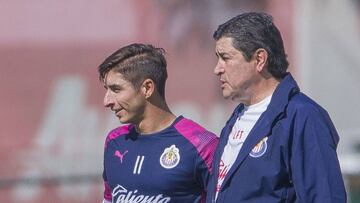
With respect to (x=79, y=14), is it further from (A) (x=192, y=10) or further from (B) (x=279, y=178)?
(B) (x=279, y=178)

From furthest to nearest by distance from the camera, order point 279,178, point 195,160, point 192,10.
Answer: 1. point 192,10
2. point 195,160
3. point 279,178

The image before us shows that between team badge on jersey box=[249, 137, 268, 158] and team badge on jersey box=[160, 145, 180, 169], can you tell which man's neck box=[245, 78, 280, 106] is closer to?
team badge on jersey box=[249, 137, 268, 158]

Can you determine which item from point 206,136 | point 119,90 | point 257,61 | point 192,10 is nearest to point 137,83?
point 119,90

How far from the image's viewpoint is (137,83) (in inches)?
158

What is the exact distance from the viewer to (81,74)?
796cm

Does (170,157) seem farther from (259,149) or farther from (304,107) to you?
(304,107)

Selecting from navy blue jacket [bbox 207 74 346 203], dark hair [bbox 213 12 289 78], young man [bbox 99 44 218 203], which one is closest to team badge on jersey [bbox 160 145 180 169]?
young man [bbox 99 44 218 203]

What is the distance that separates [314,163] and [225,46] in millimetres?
492

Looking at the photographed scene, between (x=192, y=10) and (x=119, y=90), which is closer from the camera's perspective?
(x=119, y=90)

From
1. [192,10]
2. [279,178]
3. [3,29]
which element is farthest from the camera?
[192,10]

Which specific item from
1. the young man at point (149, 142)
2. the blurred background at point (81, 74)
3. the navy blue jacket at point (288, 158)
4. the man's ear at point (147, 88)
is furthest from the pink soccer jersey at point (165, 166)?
the blurred background at point (81, 74)

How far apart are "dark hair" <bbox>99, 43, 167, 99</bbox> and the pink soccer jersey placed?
0.18 meters

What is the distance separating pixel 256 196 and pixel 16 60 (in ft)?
14.7

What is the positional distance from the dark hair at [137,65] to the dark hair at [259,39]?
0.53 meters
